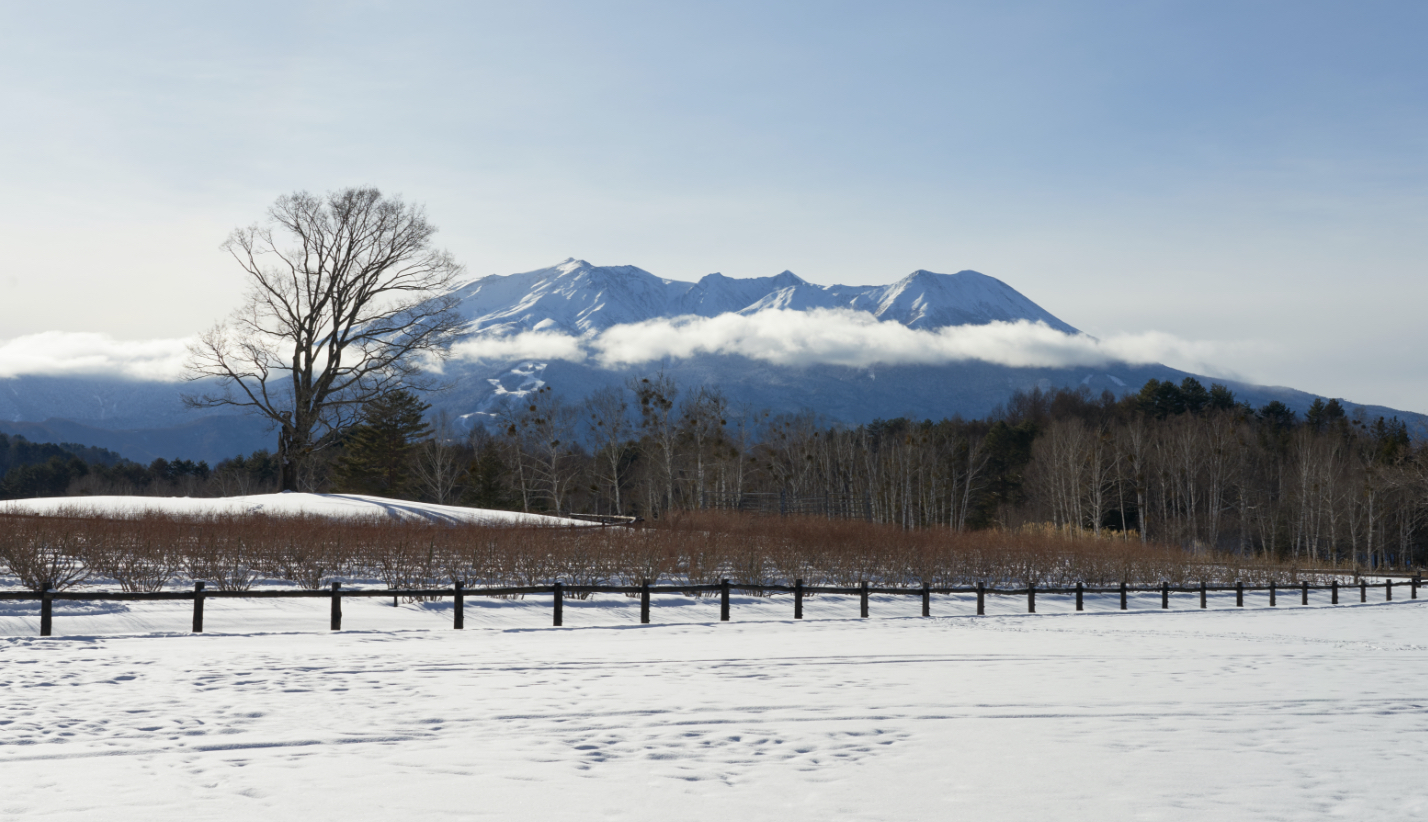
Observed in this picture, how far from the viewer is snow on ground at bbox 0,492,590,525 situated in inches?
1282

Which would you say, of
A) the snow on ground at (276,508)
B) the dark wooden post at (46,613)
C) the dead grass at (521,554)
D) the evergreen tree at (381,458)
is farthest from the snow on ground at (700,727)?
the evergreen tree at (381,458)

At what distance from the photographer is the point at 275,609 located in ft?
70.1

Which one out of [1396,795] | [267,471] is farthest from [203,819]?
[267,471]

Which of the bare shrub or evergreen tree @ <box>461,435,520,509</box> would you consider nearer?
the bare shrub

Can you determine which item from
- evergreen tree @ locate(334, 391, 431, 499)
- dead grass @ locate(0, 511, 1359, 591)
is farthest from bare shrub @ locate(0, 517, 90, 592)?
evergreen tree @ locate(334, 391, 431, 499)

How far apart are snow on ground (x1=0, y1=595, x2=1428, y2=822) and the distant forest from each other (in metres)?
40.5

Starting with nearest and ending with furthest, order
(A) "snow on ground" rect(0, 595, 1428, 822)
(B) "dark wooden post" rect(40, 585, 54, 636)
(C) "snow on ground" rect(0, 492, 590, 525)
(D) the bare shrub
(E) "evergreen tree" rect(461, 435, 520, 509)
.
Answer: (A) "snow on ground" rect(0, 595, 1428, 822), (B) "dark wooden post" rect(40, 585, 54, 636), (D) the bare shrub, (C) "snow on ground" rect(0, 492, 590, 525), (E) "evergreen tree" rect(461, 435, 520, 509)

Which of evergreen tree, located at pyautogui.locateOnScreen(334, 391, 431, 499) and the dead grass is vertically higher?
evergreen tree, located at pyautogui.locateOnScreen(334, 391, 431, 499)

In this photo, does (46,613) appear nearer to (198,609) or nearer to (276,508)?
(198,609)

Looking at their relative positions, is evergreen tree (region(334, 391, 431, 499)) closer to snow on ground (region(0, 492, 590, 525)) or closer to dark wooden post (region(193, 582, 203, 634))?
snow on ground (region(0, 492, 590, 525))

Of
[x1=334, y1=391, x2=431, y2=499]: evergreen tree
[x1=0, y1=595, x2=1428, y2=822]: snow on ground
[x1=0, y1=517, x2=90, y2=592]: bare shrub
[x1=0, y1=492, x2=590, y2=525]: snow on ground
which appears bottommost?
[x1=0, y1=595, x2=1428, y2=822]: snow on ground

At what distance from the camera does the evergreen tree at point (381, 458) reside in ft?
245

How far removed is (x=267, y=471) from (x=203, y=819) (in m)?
102

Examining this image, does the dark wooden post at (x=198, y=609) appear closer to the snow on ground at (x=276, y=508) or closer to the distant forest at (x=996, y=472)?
the snow on ground at (x=276, y=508)
